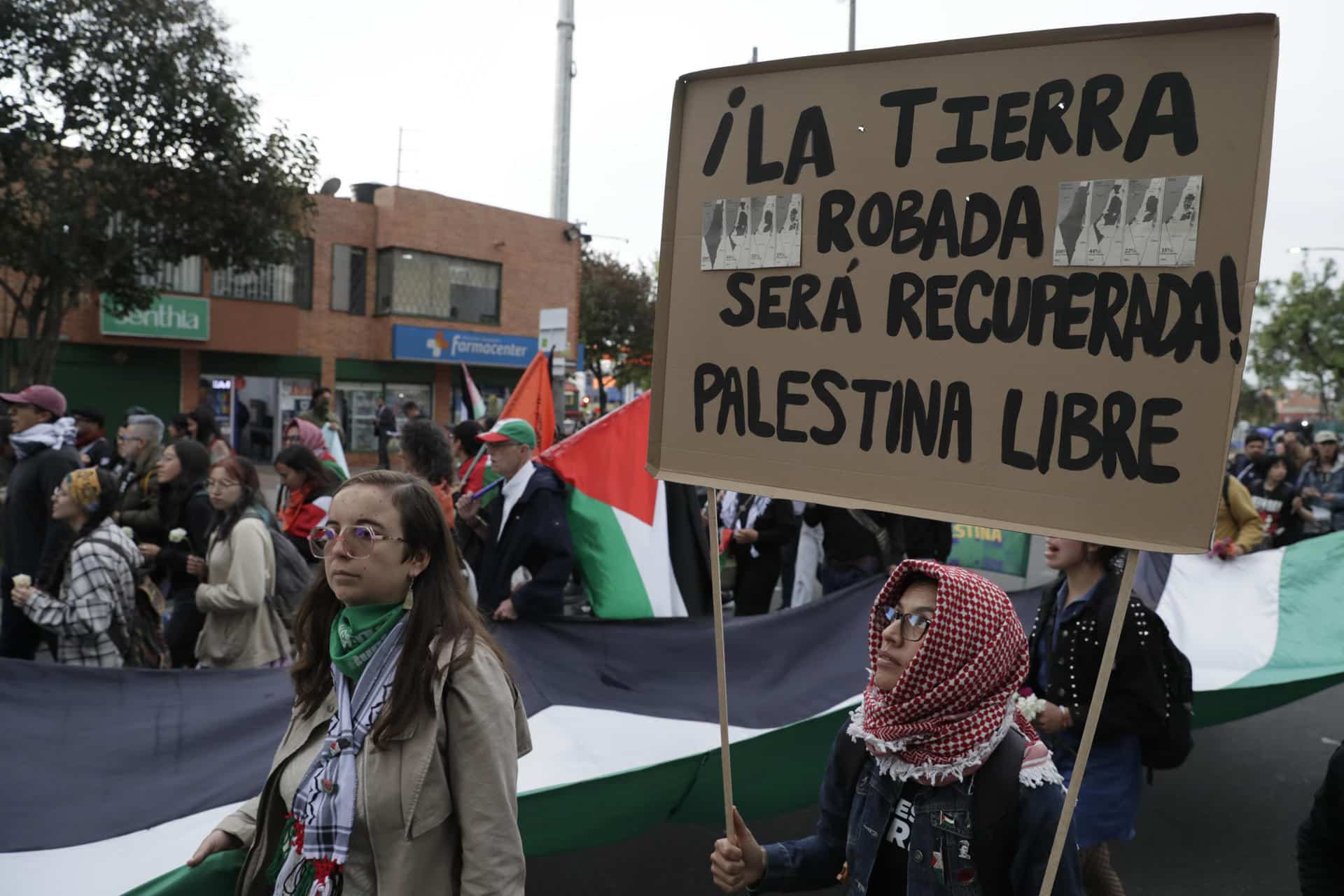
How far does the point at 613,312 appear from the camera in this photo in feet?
118

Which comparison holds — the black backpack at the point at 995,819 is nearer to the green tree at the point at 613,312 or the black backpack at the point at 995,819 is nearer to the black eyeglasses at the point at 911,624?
the black eyeglasses at the point at 911,624

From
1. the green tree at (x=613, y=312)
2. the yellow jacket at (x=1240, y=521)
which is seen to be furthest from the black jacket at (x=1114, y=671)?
the green tree at (x=613, y=312)

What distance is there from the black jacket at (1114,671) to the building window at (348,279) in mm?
28148

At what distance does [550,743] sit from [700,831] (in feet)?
5.03

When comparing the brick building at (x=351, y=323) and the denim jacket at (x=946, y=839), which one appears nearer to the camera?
the denim jacket at (x=946, y=839)

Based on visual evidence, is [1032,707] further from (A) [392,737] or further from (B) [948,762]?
(A) [392,737]

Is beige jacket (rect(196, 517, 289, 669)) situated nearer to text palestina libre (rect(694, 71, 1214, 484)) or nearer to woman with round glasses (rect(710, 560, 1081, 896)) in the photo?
text palestina libre (rect(694, 71, 1214, 484))

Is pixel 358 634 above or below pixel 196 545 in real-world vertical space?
above

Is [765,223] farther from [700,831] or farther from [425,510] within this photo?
[700,831]

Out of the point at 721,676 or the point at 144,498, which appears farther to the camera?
the point at 144,498

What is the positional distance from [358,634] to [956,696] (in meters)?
1.30

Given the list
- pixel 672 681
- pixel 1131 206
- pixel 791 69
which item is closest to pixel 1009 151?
pixel 1131 206

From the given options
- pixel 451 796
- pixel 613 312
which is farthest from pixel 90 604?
pixel 613 312

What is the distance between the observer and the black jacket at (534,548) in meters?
A: 4.92
